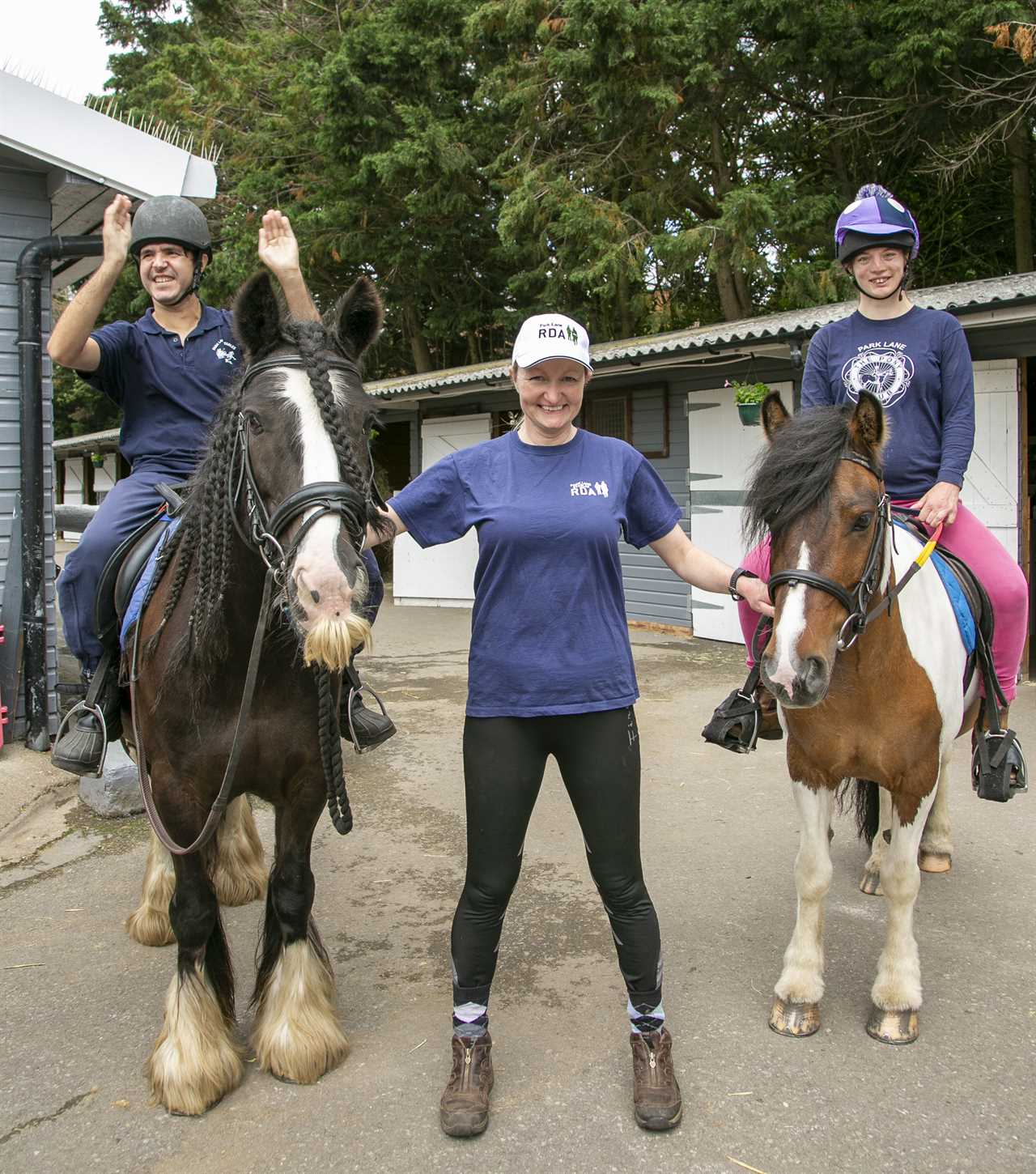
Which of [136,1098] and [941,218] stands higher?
[941,218]

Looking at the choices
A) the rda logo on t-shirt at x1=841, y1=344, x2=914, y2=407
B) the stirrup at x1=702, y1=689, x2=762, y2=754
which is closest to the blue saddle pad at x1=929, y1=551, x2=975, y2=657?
the rda logo on t-shirt at x1=841, y1=344, x2=914, y2=407

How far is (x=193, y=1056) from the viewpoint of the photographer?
2773 millimetres

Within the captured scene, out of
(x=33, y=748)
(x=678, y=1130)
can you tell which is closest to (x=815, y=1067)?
(x=678, y=1130)

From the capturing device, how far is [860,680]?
3.14m

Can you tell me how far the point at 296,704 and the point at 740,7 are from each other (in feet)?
50.4

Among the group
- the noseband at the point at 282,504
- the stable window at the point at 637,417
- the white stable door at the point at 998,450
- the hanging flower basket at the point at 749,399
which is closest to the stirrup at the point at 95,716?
the noseband at the point at 282,504

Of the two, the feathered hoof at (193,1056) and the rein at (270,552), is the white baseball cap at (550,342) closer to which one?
the rein at (270,552)

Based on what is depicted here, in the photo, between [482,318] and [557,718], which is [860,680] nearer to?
[557,718]

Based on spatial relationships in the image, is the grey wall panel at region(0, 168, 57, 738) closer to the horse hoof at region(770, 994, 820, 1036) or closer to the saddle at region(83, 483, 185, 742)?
the saddle at region(83, 483, 185, 742)

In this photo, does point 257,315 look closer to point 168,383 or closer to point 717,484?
point 168,383

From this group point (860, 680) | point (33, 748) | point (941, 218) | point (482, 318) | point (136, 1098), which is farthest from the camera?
point (482, 318)

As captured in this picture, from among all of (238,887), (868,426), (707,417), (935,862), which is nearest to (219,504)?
(868,426)

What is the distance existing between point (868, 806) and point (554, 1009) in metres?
1.72

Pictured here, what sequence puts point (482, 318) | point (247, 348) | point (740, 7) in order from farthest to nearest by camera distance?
point (482, 318) < point (740, 7) < point (247, 348)
